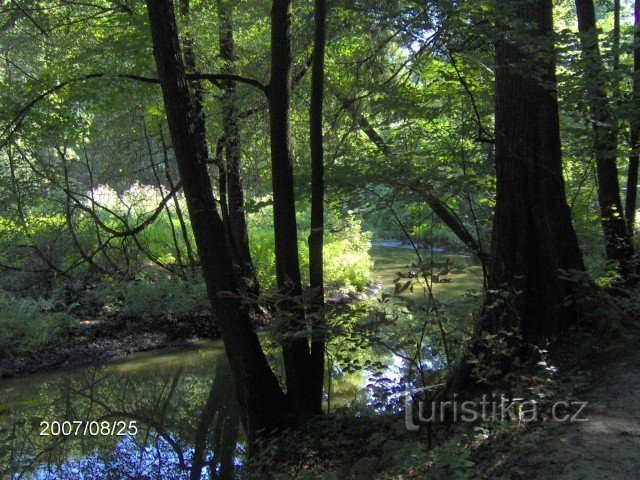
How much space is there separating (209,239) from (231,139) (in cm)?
328

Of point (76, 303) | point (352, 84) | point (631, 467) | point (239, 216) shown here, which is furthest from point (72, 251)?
point (631, 467)

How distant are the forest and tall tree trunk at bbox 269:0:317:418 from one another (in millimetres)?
24

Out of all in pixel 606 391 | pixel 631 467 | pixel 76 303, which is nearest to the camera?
pixel 631 467

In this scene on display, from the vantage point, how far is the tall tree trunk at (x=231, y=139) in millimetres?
8375

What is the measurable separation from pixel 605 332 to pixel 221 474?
396 cm

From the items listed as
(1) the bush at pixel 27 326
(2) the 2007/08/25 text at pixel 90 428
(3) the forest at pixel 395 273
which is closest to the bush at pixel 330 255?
(3) the forest at pixel 395 273

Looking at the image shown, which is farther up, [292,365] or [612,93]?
[612,93]

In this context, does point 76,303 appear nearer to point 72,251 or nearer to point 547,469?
point 72,251

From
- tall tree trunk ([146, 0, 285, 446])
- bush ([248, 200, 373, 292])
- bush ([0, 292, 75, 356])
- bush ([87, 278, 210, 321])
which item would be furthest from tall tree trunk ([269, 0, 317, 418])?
bush ([248, 200, 373, 292])

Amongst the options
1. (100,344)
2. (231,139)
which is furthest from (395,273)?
(100,344)

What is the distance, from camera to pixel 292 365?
5.99 m

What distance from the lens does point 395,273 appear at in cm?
441

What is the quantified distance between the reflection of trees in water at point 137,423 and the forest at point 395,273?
0.05m

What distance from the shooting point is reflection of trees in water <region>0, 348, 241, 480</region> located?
597 centimetres
